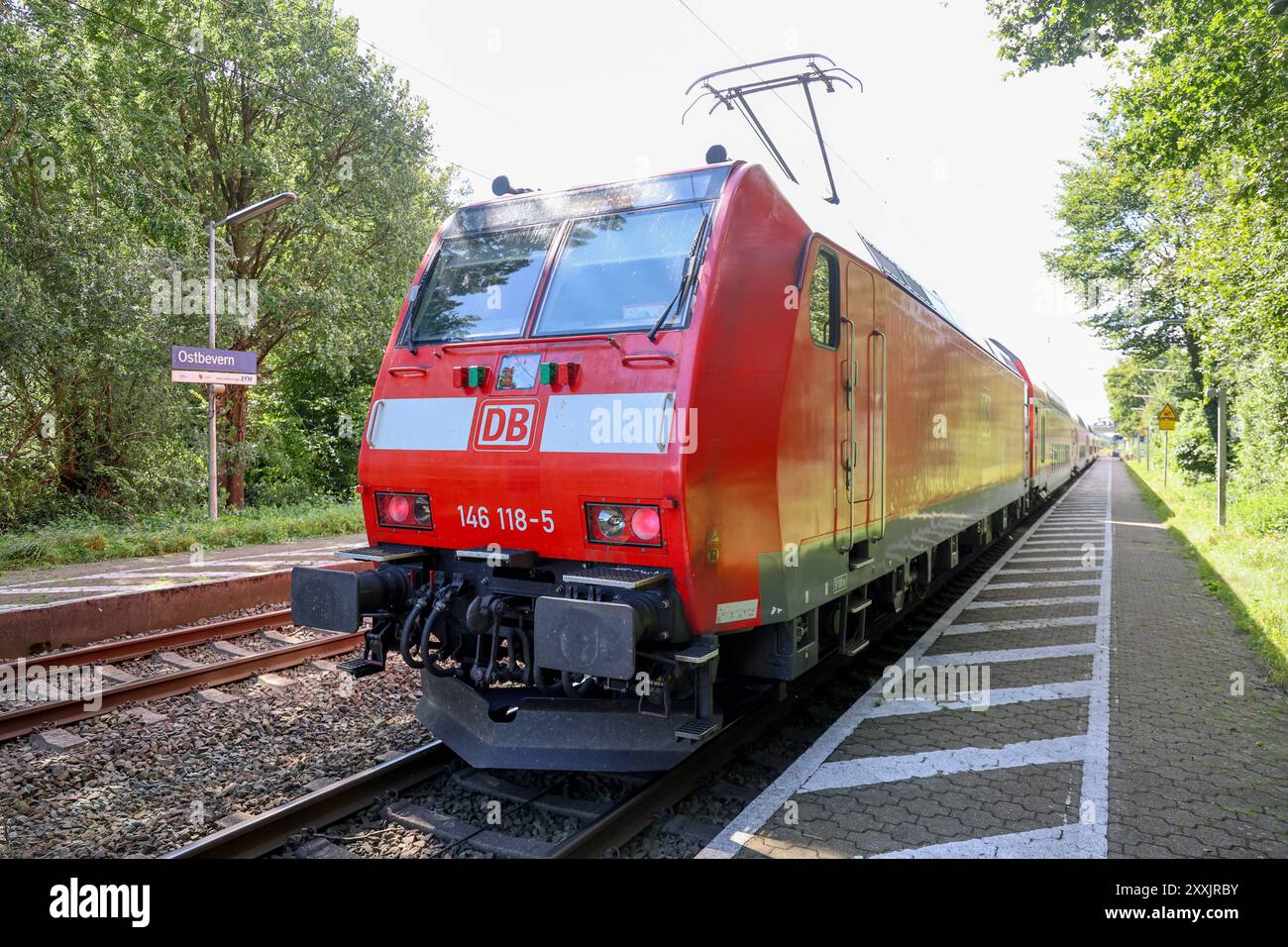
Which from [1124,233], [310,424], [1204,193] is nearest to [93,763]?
[1204,193]

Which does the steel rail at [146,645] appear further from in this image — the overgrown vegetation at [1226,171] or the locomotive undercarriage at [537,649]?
the overgrown vegetation at [1226,171]

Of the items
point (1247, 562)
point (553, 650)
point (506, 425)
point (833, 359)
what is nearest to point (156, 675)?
point (506, 425)

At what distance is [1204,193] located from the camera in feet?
48.9

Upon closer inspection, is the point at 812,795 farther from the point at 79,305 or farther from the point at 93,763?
the point at 79,305

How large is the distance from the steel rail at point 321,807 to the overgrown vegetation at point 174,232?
939 centimetres

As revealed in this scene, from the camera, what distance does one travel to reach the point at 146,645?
24.6ft

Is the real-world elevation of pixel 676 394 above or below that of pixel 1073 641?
above

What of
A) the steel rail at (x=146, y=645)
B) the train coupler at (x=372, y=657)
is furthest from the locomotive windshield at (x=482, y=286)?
the steel rail at (x=146, y=645)

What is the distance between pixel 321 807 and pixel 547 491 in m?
1.91

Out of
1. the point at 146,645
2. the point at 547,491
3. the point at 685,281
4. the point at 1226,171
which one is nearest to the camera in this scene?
the point at 685,281

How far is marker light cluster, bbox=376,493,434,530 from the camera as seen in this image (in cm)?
505

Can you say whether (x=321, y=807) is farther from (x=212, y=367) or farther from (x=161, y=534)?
(x=212, y=367)

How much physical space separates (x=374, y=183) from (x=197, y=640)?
15.3m

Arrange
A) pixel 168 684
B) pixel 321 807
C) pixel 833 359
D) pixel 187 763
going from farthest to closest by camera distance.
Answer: pixel 168 684, pixel 833 359, pixel 187 763, pixel 321 807
